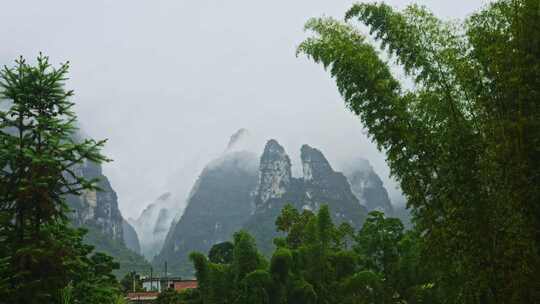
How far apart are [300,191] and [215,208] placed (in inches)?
1538

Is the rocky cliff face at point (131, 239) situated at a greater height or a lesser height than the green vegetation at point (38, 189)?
greater

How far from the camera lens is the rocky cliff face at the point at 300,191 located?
3497 inches

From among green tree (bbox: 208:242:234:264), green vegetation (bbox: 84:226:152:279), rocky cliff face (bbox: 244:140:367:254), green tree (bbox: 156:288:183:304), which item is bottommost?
green tree (bbox: 156:288:183:304)

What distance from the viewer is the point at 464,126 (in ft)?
18.0

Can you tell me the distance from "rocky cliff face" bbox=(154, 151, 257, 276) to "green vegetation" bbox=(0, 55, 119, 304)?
327 ft

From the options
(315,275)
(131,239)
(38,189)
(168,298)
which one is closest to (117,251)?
(131,239)

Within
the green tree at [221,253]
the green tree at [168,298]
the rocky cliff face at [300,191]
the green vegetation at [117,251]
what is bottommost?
the green tree at [168,298]

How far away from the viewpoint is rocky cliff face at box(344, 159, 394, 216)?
11775 centimetres

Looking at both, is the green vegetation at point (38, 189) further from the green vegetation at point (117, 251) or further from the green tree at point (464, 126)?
the green vegetation at point (117, 251)

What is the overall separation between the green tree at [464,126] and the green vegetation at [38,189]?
11.5 feet

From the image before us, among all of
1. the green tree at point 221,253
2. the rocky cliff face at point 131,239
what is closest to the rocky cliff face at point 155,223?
the rocky cliff face at point 131,239

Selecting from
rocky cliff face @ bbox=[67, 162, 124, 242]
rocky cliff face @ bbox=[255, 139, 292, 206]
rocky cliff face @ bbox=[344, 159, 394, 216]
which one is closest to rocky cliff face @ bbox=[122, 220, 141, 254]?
rocky cliff face @ bbox=[67, 162, 124, 242]

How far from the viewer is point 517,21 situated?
4781mm

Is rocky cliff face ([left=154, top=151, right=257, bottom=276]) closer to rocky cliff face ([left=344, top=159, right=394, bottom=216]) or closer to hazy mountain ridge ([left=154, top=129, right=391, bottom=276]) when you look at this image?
hazy mountain ridge ([left=154, top=129, right=391, bottom=276])
